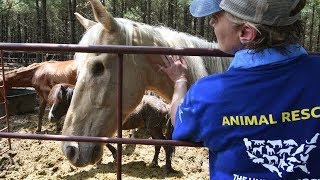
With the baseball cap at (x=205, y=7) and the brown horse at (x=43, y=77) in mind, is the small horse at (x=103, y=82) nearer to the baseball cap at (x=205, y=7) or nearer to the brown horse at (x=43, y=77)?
the baseball cap at (x=205, y=7)

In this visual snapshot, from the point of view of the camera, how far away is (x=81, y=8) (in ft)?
84.6

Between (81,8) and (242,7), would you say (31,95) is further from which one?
(81,8)

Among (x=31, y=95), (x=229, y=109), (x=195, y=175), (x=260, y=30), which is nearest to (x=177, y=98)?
(x=229, y=109)

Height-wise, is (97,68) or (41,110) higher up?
(97,68)

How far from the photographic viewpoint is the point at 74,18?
2148 cm

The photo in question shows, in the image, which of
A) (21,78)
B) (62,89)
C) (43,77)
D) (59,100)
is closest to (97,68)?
(62,89)

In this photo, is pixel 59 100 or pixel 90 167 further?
pixel 59 100

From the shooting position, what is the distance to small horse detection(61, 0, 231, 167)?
2.17 meters

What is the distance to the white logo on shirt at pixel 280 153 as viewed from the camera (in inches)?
44.4

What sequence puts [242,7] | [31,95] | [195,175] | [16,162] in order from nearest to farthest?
[242,7], [195,175], [16,162], [31,95]

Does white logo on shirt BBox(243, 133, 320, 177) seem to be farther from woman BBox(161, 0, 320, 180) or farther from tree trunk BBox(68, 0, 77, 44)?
tree trunk BBox(68, 0, 77, 44)

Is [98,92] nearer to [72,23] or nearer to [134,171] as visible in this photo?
[134,171]

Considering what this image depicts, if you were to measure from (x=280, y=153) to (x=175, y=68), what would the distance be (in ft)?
3.17

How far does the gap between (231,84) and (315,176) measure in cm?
39
